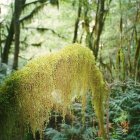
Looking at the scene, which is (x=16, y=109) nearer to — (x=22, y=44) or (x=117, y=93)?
(x=117, y=93)

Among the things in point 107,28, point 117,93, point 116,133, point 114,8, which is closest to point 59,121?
point 117,93

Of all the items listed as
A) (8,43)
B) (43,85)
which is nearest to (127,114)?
(43,85)

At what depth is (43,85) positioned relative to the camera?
2354mm

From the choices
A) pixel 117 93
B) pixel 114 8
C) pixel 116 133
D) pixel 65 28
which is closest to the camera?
pixel 116 133

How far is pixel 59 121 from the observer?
6773 mm

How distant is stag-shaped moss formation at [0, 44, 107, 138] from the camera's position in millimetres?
2336

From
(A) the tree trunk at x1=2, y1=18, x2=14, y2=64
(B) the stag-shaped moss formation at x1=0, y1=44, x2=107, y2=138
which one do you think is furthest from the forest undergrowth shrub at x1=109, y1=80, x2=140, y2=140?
(A) the tree trunk at x1=2, y1=18, x2=14, y2=64

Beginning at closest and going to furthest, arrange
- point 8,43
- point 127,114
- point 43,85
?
point 43,85, point 127,114, point 8,43

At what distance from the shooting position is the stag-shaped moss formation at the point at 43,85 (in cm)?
234

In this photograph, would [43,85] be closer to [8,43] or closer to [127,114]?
[127,114]

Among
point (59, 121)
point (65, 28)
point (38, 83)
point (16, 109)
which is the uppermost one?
point (65, 28)

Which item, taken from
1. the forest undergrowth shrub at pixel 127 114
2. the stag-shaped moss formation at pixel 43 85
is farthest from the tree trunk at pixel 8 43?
the stag-shaped moss formation at pixel 43 85

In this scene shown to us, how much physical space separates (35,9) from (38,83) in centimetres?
1100

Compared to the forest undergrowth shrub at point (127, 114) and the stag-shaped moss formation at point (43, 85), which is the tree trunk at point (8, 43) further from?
the stag-shaped moss formation at point (43, 85)
